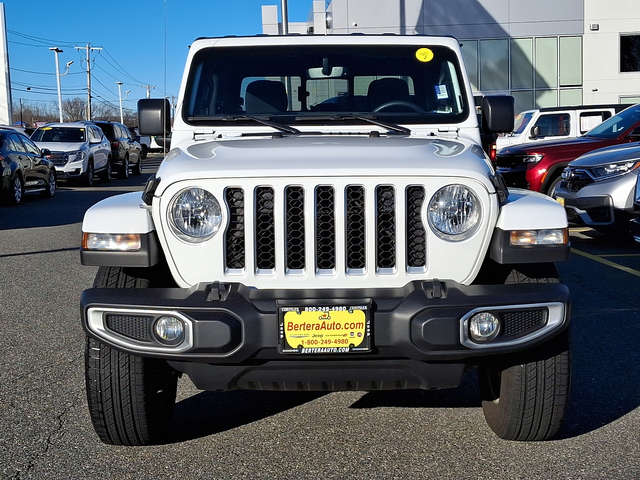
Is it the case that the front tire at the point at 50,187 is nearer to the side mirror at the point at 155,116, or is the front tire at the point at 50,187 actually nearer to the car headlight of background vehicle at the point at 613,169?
the car headlight of background vehicle at the point at 613,169

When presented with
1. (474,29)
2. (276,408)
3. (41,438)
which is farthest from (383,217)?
(474,29)

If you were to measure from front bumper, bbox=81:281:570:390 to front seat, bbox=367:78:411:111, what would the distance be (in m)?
1.86

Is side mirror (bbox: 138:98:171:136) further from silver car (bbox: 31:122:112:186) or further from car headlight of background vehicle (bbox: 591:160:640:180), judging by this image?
silver car (bbox: 31:122:112:186)

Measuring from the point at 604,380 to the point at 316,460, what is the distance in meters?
2.00

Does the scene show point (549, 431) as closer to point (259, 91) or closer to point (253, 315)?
point (253, 315)

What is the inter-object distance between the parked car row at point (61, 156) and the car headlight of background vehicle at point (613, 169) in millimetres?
11497

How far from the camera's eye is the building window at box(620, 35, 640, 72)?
35500 millimetres

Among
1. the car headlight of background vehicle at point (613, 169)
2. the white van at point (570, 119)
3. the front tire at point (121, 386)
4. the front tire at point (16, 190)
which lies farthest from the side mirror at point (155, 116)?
the white van at point (570, 119)

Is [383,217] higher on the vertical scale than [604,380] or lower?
higher

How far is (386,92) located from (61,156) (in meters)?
19.5

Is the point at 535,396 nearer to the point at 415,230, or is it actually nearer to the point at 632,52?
the point at 415,230

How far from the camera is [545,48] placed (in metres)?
35.3

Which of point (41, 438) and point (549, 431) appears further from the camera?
point (41, 438)

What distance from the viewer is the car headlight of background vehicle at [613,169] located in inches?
389
